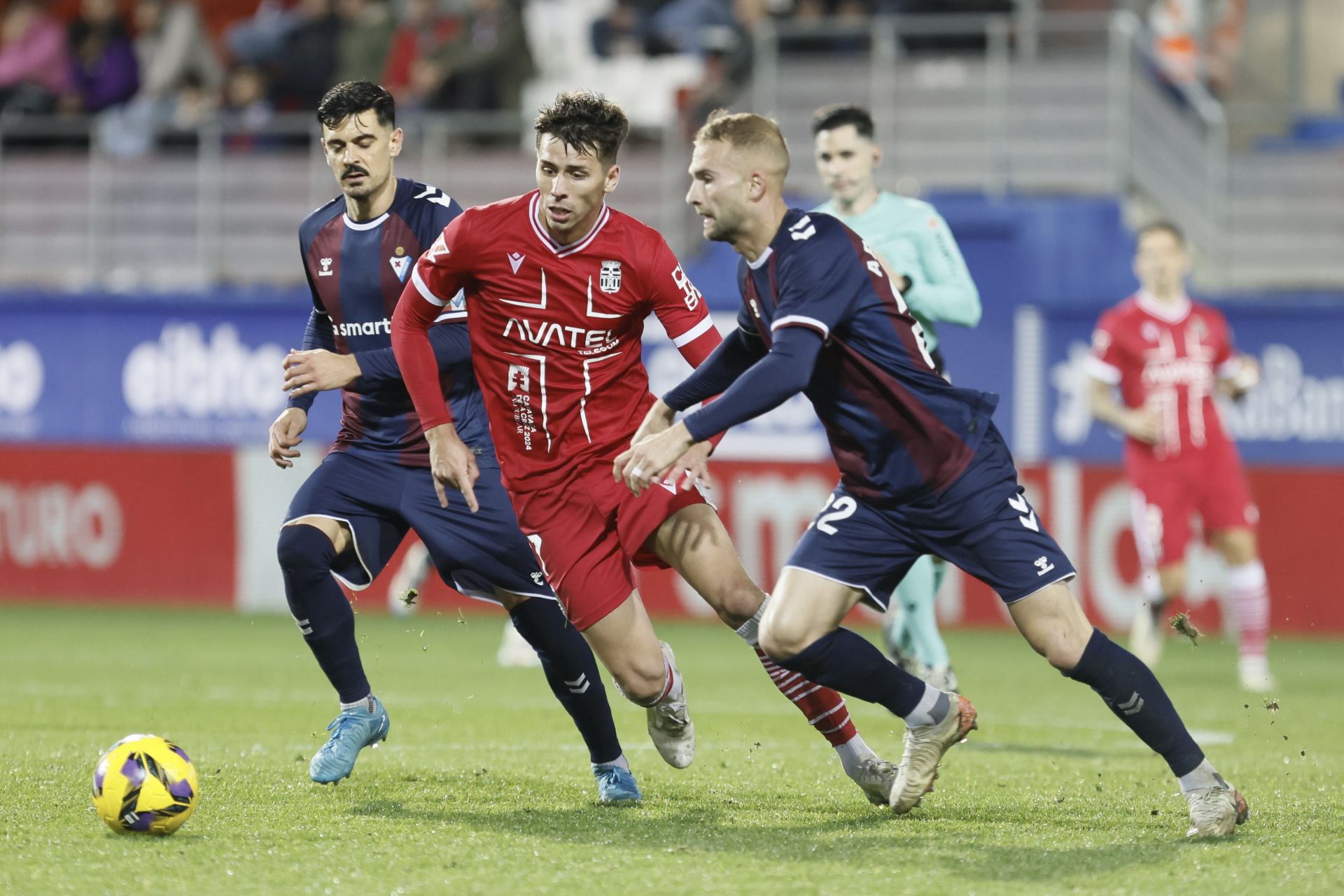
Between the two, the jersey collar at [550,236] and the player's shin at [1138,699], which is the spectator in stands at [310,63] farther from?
the player's shin at [1138,699]

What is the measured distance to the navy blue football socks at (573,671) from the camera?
20.0ft

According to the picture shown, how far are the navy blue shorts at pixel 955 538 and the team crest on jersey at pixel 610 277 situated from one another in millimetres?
1016

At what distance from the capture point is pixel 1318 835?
546cm

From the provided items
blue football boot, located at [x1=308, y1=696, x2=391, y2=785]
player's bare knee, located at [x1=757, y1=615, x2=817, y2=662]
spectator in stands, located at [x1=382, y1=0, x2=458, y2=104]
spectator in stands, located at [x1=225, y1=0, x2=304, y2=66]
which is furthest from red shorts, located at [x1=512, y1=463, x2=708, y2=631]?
spectator in stands, located at [x1=225, y1=0, x2=304, y2=66]

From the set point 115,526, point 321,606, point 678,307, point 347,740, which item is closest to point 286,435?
point 321,606

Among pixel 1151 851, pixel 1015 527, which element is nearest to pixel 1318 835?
pixel 1151 851

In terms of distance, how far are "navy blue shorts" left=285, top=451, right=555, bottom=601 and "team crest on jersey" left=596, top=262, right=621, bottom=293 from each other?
877 mm

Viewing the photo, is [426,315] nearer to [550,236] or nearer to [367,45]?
[550,236]

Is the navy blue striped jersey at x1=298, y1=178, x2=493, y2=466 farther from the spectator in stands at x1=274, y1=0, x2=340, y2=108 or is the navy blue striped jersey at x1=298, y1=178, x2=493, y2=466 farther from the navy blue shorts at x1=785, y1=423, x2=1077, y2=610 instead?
the spectator in stands at x1=274, y1=0, x2=340, y2=108

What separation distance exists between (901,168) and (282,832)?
34.2 ft

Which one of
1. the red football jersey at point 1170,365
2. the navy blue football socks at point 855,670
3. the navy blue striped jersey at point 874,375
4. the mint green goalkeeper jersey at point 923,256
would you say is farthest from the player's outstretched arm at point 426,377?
the red football jersey at point 1170,365

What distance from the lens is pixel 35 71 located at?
17.7 metres

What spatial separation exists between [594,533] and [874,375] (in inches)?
44.8

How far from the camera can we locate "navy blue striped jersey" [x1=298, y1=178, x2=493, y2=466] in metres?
6.52
